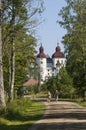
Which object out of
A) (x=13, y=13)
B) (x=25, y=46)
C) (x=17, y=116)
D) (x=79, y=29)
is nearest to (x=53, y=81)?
(x=79, y=29)

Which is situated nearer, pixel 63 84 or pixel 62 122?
pixel 62 122

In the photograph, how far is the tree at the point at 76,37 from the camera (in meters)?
68.8

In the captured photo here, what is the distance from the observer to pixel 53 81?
9838cm

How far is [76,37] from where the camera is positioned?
70562 millimetres

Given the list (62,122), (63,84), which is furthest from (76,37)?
(62,122)

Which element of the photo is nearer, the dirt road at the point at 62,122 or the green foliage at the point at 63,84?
the dirt road at the point at 62,122

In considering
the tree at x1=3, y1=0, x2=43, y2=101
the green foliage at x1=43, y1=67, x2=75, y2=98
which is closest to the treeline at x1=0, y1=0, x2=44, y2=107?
the tree at x1=3, y1=0, x2=43, y2=101

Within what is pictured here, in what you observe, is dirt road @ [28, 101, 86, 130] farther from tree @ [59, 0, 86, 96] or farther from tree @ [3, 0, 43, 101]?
tree @ [59, 0, 86, 96]

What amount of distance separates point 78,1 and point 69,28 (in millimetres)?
4543

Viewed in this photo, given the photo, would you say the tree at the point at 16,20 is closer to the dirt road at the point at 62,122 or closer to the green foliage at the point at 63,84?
the dirt road at the point at 62,122

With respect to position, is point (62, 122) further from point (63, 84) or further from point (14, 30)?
point (63, 84)

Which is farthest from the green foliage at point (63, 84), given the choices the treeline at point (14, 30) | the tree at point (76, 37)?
the treeline at point (14, 30)

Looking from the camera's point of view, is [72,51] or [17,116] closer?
[17,116]

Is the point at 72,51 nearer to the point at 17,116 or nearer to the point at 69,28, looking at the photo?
the point at 69,28
